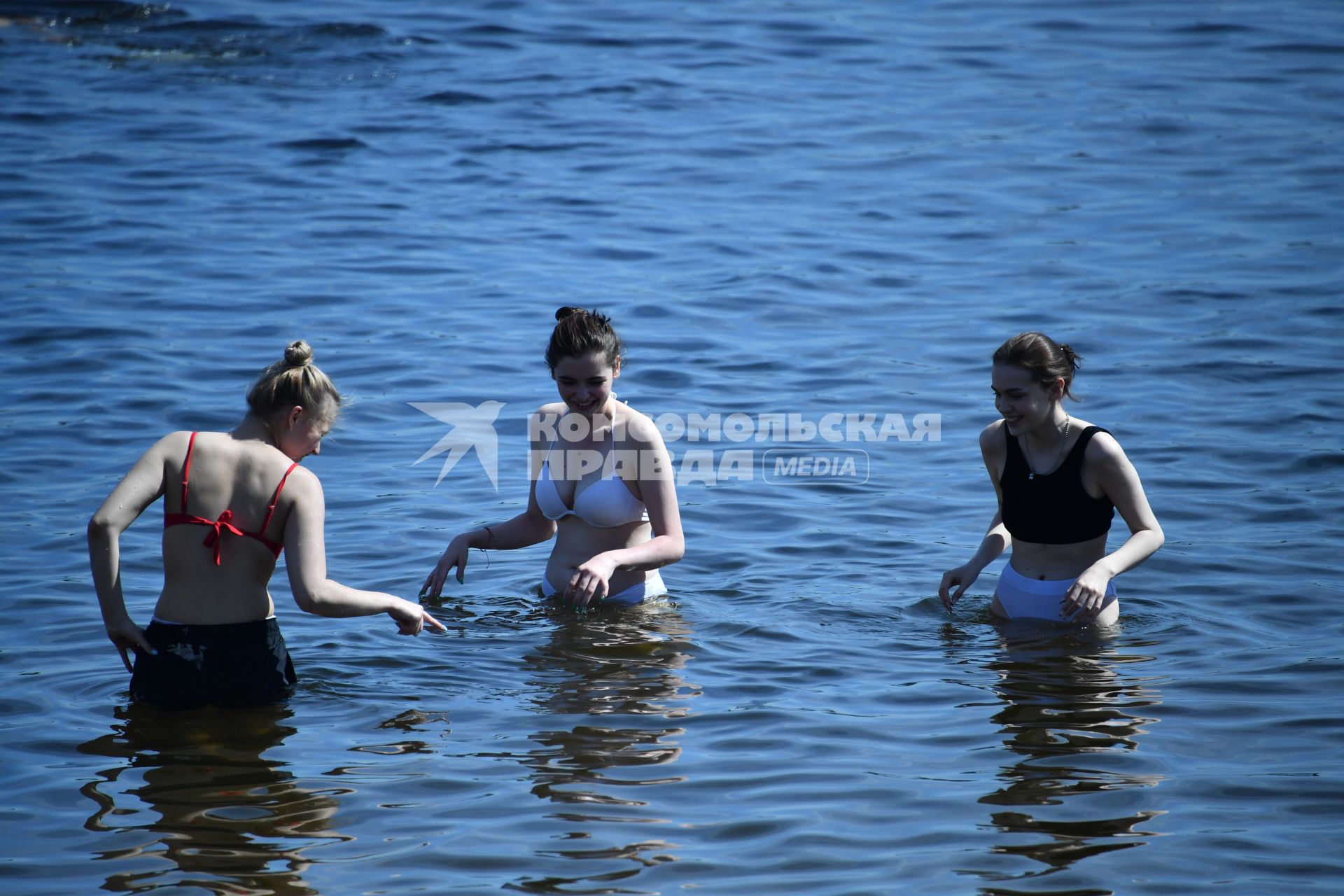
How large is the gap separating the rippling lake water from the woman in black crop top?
273mm

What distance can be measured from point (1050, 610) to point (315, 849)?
11.9 ft

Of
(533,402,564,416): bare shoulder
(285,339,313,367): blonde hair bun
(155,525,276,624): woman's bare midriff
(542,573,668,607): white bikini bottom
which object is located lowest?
(542,573,668,607): white bikini bottom

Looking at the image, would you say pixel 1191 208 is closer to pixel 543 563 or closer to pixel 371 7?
pixel 543 563

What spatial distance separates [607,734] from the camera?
17.3ft

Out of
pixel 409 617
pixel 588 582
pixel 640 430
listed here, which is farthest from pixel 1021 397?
pixel 409 617

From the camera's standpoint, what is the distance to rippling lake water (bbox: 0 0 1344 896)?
4.61 m

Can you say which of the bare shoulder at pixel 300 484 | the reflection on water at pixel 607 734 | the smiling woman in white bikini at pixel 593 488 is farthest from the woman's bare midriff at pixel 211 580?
the smiling woman in white bikini at pixel 593 488

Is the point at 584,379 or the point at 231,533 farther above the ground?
the point at 584,379

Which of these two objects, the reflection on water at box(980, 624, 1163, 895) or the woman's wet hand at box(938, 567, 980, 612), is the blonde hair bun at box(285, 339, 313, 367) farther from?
the woman's wet hand at box(938, 567, 980, 612)

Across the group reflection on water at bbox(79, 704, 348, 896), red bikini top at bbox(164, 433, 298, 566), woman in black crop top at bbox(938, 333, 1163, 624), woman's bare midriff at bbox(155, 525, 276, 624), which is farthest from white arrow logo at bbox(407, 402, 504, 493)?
red bikini top at bbox(164, 433, 298, 566)

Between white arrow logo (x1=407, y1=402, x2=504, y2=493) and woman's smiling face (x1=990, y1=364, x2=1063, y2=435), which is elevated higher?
woman's smiling face (x1=990, y1=364, x2=1063, y2=435)

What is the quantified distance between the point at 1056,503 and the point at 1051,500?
0.09 ft

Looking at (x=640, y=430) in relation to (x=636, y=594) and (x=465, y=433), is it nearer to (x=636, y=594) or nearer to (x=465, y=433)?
(x=636, y=594)

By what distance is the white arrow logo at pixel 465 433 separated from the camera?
986 centimetres
